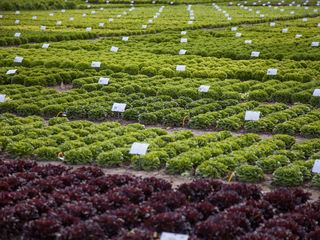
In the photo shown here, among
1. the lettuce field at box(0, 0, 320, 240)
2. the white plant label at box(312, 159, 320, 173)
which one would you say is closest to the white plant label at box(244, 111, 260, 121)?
the lettuce field at box(0, 0, 320, 240)

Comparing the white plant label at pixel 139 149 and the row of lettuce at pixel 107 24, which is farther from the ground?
the white plant label at pixel 139 149

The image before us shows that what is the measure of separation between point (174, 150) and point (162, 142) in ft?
2.50

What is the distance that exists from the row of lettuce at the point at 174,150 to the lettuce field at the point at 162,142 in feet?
0.13

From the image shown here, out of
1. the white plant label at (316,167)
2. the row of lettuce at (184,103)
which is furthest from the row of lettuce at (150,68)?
the white plant label at (316,167)

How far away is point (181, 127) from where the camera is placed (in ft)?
52.2

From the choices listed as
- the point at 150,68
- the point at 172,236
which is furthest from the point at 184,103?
the point at 172,236

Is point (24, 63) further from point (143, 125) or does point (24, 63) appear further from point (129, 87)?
point (143, 125)

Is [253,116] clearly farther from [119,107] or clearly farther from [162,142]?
[119,107]

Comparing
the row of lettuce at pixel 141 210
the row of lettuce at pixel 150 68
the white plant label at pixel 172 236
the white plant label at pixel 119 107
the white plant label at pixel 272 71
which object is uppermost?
the white plant label at pixel 172 236

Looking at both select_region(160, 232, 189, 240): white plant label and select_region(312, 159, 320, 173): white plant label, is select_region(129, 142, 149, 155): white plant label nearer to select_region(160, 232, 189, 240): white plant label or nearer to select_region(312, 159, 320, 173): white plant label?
select_region(312, 159, 320, 173): white plant label

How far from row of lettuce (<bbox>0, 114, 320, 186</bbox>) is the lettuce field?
0.13 feet

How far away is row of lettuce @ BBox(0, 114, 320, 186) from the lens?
438 inches

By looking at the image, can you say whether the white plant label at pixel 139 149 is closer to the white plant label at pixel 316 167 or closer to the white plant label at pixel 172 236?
the white plant label at pixel 316 167

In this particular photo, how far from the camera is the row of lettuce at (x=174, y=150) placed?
36.5 feet
